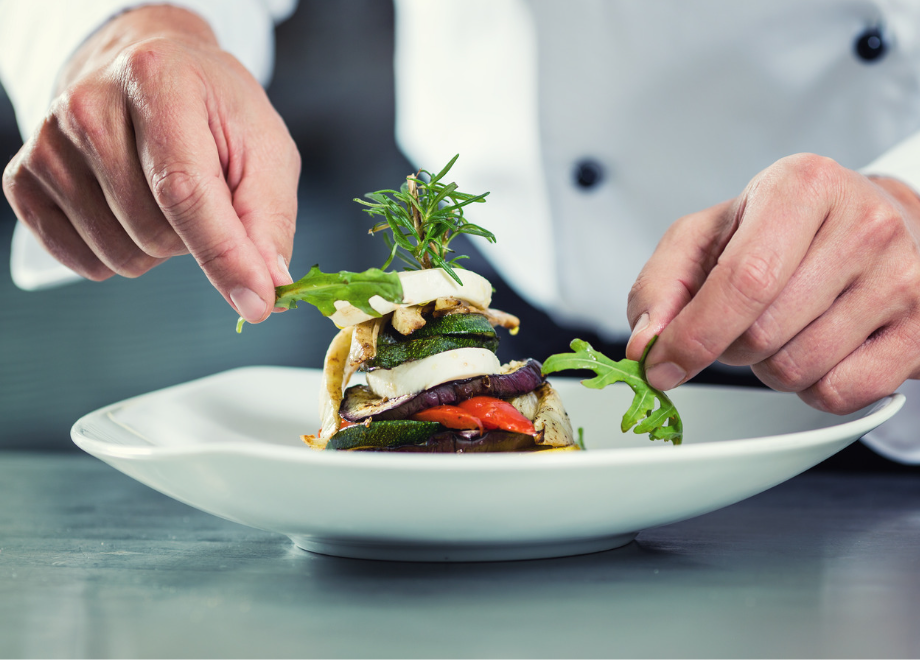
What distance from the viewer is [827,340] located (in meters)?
1.16

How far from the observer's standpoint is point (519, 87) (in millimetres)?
2525

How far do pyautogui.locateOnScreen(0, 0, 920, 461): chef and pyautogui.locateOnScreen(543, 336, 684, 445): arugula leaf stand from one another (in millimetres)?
36

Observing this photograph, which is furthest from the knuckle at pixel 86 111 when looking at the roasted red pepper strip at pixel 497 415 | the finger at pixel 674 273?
the finger at pixel 674 273

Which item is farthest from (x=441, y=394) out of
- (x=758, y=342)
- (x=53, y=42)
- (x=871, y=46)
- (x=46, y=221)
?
(x=53, y=42)

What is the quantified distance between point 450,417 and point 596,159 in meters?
1.53

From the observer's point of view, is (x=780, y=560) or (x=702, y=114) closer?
(x=780, y=560)

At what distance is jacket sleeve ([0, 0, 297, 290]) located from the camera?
1979 mm

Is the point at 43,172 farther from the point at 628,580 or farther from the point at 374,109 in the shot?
the point at 374,109

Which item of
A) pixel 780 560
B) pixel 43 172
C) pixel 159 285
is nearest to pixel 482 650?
pixel 780 560

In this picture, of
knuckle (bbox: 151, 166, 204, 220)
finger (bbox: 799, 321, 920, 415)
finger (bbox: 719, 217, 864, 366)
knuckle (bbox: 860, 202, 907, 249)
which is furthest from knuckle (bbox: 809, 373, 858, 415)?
knuckle (bbox: 151, 166, 204, 220)

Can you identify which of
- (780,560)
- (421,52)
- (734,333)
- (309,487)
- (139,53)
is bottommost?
(780,560)

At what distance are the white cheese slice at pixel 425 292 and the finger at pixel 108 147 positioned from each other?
1.45ft

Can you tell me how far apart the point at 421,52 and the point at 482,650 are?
8.43ft

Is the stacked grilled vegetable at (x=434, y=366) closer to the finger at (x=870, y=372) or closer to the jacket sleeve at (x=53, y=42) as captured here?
the finger at (x=870, y=372)
